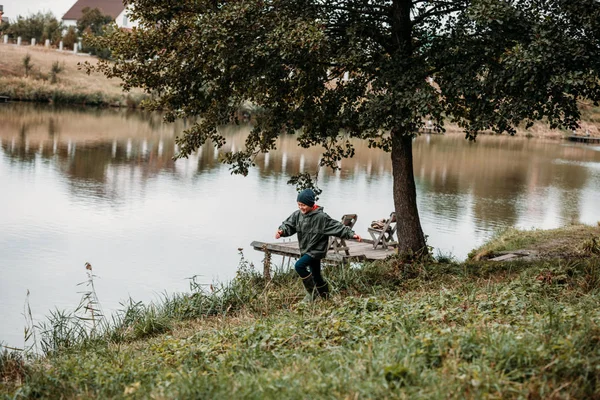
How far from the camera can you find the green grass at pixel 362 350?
18.7 ft

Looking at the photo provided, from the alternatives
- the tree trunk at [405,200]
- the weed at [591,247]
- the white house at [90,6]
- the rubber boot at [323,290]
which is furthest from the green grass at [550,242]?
the white house at [90,6]

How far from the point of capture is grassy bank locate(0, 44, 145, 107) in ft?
227

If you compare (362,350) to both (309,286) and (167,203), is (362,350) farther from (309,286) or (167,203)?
(167,203)

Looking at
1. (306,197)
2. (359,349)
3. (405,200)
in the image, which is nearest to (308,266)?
(306,197)

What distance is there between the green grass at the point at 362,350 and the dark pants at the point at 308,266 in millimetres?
388

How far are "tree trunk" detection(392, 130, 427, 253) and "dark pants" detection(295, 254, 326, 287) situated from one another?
3848mm

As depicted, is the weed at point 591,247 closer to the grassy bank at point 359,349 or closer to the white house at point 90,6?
the grassy bank at point 359,349

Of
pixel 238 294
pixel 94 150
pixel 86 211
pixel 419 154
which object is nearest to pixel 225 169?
pixel 94 150

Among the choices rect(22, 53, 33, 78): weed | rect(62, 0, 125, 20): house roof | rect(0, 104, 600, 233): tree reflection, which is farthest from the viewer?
rect(62, 0, 125, 20): house roof

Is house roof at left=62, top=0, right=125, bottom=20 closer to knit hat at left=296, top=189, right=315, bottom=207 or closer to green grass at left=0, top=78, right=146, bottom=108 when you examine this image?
green grass at left=0, top=78, right=146, bottom=108

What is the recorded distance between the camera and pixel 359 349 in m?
6.65

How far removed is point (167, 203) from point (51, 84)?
159ft

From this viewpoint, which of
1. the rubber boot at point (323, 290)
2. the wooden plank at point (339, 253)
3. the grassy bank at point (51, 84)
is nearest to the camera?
the rubber boot at point (323, 290)

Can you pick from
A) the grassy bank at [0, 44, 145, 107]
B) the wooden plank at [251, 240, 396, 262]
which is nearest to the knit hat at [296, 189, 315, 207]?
the wooden plank at [251, 240, 396, 262]
